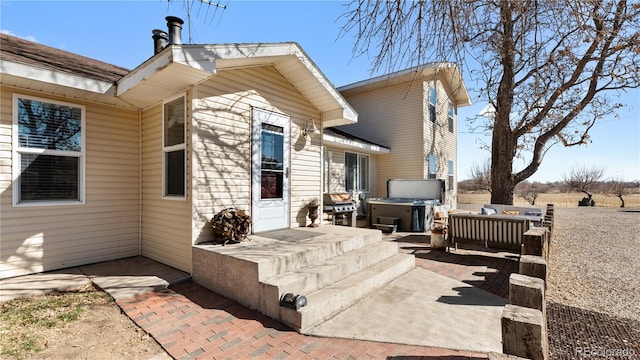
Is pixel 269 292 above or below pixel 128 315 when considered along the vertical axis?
above

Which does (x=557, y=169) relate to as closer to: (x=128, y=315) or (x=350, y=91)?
(x=350, y=91)

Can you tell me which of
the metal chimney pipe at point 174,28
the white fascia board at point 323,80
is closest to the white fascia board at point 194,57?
the metal chimney pipe at point 174,28

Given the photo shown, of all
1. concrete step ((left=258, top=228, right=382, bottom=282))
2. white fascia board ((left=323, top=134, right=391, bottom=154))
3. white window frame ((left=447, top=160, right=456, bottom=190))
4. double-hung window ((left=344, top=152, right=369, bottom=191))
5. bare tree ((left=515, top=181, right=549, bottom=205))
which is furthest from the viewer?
bare tree ((left=515, top=181, right=549, bottom=205))

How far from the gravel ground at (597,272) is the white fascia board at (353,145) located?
6.13 meters

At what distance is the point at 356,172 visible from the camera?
11.2 m

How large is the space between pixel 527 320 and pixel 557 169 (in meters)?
42.0

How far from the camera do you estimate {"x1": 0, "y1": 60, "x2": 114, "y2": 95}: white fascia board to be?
363cm

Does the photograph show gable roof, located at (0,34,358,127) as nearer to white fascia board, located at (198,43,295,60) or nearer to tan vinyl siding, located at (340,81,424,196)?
white fascia board, located at (198,43,295,60)

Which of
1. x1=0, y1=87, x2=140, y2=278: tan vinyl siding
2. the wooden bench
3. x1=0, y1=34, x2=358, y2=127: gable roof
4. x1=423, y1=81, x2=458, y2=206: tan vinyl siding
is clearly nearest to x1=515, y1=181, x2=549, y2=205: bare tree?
x1=423, y1=81, x2=458, y2=206: tan vinyl siding

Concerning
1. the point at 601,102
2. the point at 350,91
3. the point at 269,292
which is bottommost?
the point at 269,292

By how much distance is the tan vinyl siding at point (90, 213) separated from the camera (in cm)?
407

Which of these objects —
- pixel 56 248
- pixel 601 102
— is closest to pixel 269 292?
pixel 56 248

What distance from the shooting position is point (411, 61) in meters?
2.84

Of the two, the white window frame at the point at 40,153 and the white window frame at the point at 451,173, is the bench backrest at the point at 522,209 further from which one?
the white window frame at the point at 40,153
